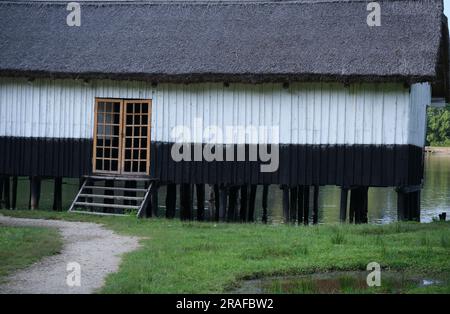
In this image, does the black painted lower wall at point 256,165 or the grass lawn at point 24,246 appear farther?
the black painted lower wall at point 256,165

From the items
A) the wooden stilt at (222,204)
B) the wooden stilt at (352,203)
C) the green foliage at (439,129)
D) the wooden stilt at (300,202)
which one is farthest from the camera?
the green foliage at (439,129)

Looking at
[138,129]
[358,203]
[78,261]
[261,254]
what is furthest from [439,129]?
[78,261]

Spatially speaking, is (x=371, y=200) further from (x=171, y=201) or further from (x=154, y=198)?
(x=154, y=198)

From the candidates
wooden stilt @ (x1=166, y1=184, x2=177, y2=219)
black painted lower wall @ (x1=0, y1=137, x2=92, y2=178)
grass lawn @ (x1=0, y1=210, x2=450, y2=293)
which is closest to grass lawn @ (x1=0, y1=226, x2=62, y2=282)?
grass lawn @ (x1=0, y1=210, x2=450, y2=293)

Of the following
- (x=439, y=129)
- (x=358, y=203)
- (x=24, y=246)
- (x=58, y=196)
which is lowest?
(x=24, y=246)

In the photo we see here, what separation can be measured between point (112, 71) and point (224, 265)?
974cm

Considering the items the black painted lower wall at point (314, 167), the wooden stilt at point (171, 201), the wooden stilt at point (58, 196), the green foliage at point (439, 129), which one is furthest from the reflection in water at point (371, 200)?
the green foliage at point (439, 129)

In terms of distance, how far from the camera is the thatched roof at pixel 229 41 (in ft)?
65.3

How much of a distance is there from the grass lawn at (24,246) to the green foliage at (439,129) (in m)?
67.8

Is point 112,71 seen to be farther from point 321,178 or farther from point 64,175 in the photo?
point 321,178

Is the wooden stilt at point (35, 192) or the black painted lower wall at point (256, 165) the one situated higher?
the black painted lower wall at point (256, 165)

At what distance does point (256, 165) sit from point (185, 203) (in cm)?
368

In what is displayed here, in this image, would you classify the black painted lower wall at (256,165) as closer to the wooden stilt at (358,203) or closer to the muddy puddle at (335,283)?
the wooden stilt at (358,203)

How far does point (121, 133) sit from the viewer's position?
21.5 meters
